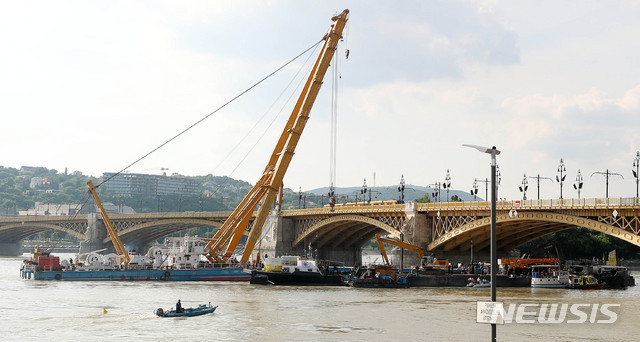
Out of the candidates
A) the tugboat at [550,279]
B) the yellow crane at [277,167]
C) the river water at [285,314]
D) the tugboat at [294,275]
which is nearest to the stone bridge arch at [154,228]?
the yellow crane at [277,167]

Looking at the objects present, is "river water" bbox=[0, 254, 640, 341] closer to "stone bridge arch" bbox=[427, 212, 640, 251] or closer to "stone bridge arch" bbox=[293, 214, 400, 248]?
"stone bridge arch" bbox=[427, 212, 640, 251]

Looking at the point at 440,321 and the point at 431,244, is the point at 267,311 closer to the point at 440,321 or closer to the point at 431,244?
the point at 440,321

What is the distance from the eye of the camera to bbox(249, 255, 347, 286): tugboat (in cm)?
8969

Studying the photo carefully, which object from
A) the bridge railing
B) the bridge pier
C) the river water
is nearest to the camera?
the river water

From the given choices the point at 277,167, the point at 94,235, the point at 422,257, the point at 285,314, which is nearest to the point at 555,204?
the point at 422,257

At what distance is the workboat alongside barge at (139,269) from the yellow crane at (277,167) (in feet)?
7.33

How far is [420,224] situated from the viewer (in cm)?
11150

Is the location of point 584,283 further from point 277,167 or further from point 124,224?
point 124,224

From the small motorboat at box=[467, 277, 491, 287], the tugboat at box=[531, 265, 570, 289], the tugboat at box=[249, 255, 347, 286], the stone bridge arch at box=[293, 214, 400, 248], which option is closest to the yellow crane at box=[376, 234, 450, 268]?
the small motorboat at box=[467, 277, 491, 287]

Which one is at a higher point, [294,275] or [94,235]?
[94,235]

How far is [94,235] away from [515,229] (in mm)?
103367

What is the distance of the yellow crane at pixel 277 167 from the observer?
9969cm

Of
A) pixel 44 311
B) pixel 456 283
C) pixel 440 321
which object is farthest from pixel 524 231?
pixel 44 311

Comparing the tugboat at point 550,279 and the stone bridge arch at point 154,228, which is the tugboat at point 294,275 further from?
the stone bridge arch at point 154,228
